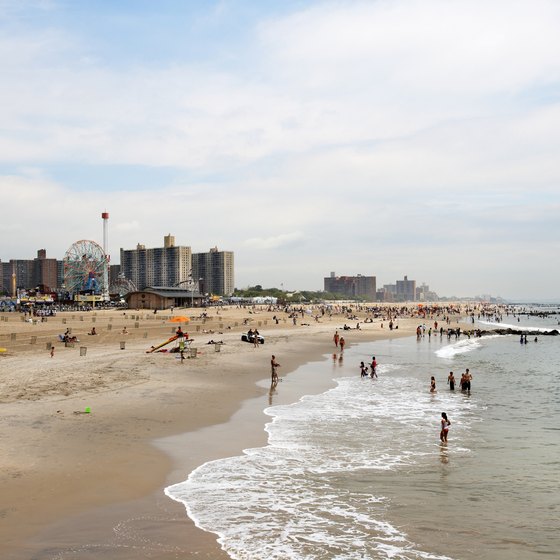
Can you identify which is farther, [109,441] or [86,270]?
[86,270]

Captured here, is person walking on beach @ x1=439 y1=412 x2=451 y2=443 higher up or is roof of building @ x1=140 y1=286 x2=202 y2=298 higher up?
roof of building @ x1=140 y1=286 x2=202 y2=298

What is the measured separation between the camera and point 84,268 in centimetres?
13188

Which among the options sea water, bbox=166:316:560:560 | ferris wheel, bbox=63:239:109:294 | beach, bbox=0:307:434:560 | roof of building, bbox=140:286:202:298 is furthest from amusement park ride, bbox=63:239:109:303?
sea water, bbox=166:316:560:560

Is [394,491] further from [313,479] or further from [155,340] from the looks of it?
[155,340]

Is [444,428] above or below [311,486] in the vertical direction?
above

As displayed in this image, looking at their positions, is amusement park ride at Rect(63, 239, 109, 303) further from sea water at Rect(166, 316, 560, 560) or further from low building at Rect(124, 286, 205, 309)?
sea water at Rect(166, 316, 560, 560)

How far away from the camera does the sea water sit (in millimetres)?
9438

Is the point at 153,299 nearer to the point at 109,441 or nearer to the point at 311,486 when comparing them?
the point at 109,441

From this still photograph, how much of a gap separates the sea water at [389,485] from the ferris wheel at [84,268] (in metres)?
118

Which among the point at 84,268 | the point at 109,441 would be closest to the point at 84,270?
the point at 84,268

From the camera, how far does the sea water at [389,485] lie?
9438mm

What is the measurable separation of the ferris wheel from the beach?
329ft

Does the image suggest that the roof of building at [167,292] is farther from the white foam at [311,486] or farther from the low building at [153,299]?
the white foam at [311,486]

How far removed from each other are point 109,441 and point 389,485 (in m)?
7.83
